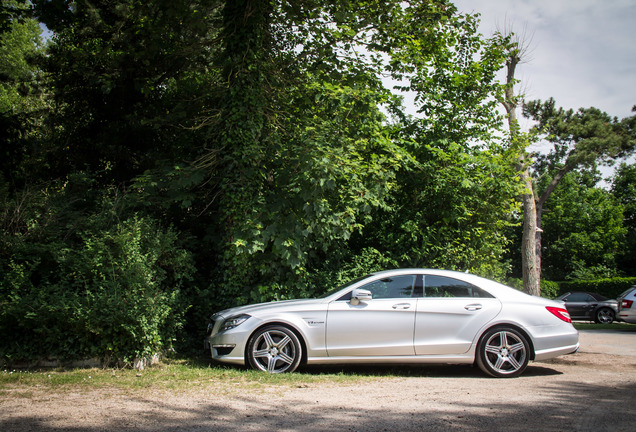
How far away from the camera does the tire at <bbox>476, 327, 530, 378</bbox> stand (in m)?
7.48

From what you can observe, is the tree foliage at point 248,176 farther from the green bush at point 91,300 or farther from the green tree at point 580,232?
the green tree at point 580,232

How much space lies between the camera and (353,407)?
17.7ft

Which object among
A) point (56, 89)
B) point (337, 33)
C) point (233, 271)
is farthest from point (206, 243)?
point (56, 89)

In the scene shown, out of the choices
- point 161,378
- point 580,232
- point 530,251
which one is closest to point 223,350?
point 161,378

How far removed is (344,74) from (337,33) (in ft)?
2.81

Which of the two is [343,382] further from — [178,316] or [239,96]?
[239,96]

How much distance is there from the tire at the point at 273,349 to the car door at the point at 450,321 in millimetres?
1757

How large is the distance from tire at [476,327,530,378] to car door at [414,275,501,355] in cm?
21

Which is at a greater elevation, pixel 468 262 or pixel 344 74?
pixel 344 74

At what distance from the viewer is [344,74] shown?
11.4 m

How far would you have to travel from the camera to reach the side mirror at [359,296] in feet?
24.4

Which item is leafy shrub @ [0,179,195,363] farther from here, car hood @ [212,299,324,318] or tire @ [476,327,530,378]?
tire @ [476,327,530,378]

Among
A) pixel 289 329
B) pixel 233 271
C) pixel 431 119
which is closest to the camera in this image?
pixel 289 329

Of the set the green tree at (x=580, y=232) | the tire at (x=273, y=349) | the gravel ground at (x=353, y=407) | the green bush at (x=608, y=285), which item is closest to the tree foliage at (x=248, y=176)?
the tire at (x=273, y=349)
